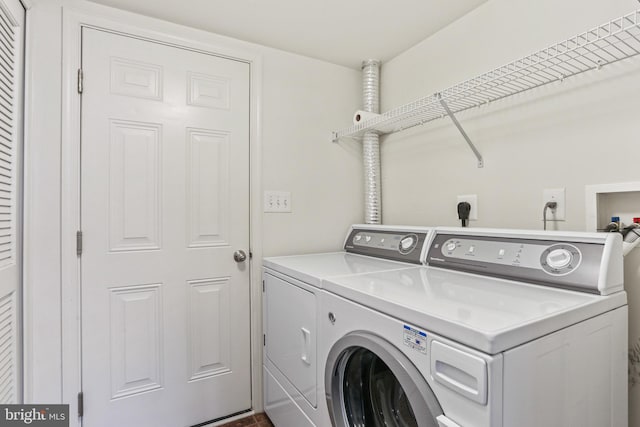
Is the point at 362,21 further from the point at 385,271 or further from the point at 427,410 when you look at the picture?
the point at 427,410

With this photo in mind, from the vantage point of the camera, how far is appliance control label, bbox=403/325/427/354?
0.80 metres

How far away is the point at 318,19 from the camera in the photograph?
66.2 inches

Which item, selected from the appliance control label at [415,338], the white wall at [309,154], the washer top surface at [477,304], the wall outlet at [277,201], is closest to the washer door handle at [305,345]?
the washer top surface at [477,304]

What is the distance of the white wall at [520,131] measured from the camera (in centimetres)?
114

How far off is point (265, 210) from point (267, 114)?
575mm

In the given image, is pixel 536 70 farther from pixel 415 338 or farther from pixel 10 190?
pixel 10 190

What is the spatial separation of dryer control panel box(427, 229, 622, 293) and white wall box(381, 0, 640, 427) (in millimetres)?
264

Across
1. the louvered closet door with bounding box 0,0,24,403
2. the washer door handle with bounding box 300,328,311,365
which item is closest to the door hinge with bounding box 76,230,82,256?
the louvered closet door with bounding box 0,0,24,403

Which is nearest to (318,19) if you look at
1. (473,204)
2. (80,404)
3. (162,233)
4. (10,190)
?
(473,204)

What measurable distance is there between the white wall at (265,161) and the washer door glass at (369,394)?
862 millimetres

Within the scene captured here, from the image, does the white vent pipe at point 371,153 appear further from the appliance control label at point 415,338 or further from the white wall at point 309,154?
the appliance control label at point 415,338

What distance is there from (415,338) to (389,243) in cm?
89

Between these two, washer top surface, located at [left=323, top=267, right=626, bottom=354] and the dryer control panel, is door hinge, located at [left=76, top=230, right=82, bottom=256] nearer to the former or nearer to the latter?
washer top surface, located at [left=323, top=267, right=626, bottom=354]

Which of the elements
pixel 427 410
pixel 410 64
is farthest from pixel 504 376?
pixel 410 64
